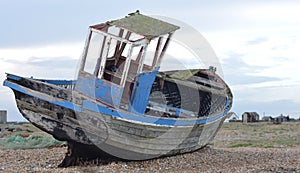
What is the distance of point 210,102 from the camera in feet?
50.9

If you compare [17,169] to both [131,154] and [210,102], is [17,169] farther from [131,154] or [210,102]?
[210,102]

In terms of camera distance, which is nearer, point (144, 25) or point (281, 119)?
point (144, 25)

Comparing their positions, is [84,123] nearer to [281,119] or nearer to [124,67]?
[124,67]

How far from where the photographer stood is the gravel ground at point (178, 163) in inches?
407

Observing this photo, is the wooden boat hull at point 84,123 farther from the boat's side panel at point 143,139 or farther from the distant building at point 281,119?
the distant building at point 281,119

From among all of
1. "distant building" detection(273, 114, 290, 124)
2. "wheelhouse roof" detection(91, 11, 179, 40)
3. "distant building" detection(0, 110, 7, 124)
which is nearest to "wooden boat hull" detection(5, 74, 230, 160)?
"wheelhouse roof" detection(91, 11, 179, 40)

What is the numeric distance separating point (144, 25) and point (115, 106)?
222 centimetres

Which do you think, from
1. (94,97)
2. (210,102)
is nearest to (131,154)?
(94,97)

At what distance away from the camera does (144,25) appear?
1132 centimetres

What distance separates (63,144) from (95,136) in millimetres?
6774

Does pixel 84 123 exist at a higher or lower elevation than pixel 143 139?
higher

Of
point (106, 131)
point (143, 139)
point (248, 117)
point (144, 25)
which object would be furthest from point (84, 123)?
point (248, 117)

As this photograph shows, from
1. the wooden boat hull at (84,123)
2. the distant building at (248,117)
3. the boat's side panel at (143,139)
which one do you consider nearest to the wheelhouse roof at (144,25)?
the wooden boat hull at (84,123)

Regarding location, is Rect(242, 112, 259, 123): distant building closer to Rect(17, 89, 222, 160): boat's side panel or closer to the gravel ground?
the gravel ground
